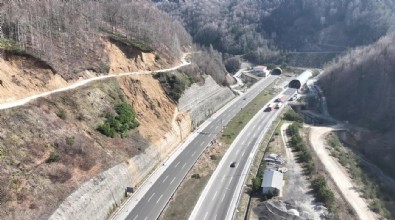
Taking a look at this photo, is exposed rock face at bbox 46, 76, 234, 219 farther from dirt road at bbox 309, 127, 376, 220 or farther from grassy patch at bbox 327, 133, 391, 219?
grassy patch at bbox 327, 133, 391, 219

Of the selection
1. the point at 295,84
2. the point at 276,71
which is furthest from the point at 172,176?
the point at 276,71

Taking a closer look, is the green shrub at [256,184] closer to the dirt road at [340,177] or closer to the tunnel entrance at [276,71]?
the dirt road at [340,177]

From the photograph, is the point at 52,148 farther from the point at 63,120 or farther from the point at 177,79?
the point at 177,79

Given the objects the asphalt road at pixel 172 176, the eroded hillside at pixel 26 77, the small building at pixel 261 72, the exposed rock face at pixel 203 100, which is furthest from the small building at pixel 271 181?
the small building at pixel 261 72

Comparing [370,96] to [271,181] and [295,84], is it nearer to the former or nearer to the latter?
[295,84]

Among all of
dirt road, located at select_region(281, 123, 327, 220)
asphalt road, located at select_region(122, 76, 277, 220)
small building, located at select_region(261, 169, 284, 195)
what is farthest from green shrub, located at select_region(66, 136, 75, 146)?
dirt road, located at select_region(281, 123, 327, 220)

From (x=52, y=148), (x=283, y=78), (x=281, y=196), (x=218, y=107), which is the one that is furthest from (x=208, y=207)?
(x=283, y=78)
